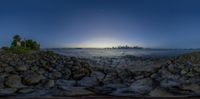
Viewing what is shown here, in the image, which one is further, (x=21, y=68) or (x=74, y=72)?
(x=74, y=72)

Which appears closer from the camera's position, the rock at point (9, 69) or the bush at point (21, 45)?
the rock at point (9, 69)

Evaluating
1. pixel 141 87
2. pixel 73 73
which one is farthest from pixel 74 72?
pixel 141 87

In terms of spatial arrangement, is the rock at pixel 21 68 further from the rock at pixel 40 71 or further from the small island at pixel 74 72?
the rock at pixel 40 71

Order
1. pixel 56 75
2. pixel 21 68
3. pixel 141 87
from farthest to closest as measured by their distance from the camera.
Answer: pixel 21 68 → pixel 56 75 → pixel 141 87

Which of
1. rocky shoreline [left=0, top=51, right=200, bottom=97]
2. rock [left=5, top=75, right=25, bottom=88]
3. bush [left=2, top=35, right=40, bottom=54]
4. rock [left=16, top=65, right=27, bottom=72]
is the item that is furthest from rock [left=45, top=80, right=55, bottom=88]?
bush [left=2, top=35, right=40, bottom=54]

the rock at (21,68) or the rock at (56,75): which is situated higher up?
the rock at (21,68)

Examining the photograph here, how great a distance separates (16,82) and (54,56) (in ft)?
27.9

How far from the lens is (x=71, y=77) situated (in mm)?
15016

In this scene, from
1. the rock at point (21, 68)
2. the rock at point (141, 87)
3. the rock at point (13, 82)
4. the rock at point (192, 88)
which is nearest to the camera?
the rock at point (192, 88)

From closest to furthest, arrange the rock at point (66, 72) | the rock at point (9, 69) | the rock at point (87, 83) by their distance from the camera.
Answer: the rock at point (87, 83), the rock at point (66, 72), the rock at point (9, 69)

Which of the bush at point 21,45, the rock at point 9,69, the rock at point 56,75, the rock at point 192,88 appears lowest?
the rock at point 56,75

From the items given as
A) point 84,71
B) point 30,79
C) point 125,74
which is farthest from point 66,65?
point 30,79

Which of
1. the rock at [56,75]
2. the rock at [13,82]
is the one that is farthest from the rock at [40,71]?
the rock at [13,82]

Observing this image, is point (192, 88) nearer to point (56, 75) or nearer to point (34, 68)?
point (56, 75)
